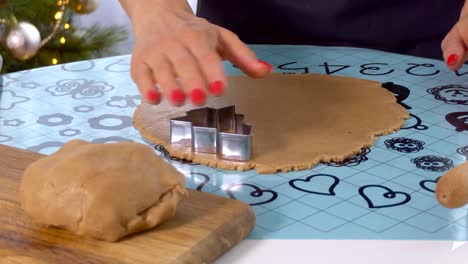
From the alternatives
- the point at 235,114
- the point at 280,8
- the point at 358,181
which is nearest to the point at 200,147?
the point at 235,114

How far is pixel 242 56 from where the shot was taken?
2.95ft

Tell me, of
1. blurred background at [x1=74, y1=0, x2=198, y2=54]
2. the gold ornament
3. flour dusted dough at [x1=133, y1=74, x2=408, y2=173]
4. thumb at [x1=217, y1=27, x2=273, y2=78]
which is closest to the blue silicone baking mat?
flour dusted dough at [x1=133, y1=74, x2=408, y2=173]

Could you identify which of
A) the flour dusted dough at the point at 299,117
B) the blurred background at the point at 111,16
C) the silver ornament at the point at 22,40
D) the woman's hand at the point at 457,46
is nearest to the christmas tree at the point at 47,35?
the silver ornament at the point at 22,40

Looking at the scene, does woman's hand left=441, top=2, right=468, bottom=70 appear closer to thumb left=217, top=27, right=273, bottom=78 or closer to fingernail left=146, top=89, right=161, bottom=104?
thumb left=217, top=27, right=273, bottom=78

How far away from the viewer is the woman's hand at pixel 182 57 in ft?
2.74

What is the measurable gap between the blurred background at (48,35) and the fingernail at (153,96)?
0.95 metres

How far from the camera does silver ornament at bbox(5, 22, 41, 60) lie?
5.60 feet

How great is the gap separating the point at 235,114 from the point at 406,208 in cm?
25

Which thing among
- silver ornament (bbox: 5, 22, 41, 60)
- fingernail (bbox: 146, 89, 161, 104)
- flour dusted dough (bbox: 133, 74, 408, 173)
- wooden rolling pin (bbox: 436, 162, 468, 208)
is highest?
fingernail (bbox: 146, 89, 161, 104)

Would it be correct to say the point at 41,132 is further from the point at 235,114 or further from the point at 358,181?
the point at 358,181

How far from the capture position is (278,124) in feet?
3.16

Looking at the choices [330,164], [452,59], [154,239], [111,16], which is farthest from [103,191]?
[111,16]

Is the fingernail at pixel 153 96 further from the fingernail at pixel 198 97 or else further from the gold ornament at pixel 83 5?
the gold ornament at pixel 83 5

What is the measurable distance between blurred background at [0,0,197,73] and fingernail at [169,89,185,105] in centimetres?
97
